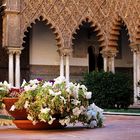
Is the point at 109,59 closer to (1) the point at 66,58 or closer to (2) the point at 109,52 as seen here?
(2) the point at 109,52

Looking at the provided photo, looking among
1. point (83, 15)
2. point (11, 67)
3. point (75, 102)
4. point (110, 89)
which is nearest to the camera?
point (75, 102)

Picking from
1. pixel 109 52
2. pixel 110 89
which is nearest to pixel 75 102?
pixel 110 89

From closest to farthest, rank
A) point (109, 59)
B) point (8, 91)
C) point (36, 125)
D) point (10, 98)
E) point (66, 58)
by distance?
point (36, 125) < point (10, 98) < point (8, 91) < point (66, 58) < point (109, 59)

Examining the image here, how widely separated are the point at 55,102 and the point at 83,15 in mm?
14193

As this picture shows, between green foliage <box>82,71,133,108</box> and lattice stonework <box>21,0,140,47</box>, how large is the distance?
3.58m

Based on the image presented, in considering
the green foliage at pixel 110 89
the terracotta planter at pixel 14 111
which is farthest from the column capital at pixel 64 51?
the terracotta planter at pixel 14 111

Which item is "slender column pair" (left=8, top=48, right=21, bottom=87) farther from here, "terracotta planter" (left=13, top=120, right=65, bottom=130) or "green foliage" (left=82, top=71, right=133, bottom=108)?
"terracotta planter" (left=13, top=120, right=65, bottom=130)

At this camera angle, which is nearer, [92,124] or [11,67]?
[92,124]

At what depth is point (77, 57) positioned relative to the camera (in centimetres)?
2327

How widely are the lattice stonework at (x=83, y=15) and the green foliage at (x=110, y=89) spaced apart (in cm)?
358

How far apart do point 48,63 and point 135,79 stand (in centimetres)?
455

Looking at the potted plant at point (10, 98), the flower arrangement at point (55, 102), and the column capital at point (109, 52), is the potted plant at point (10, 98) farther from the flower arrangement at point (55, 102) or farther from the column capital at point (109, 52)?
the column capital at point (109, 52)

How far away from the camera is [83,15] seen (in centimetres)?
1991

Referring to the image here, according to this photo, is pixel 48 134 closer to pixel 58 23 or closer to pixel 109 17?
pixel 58 23
